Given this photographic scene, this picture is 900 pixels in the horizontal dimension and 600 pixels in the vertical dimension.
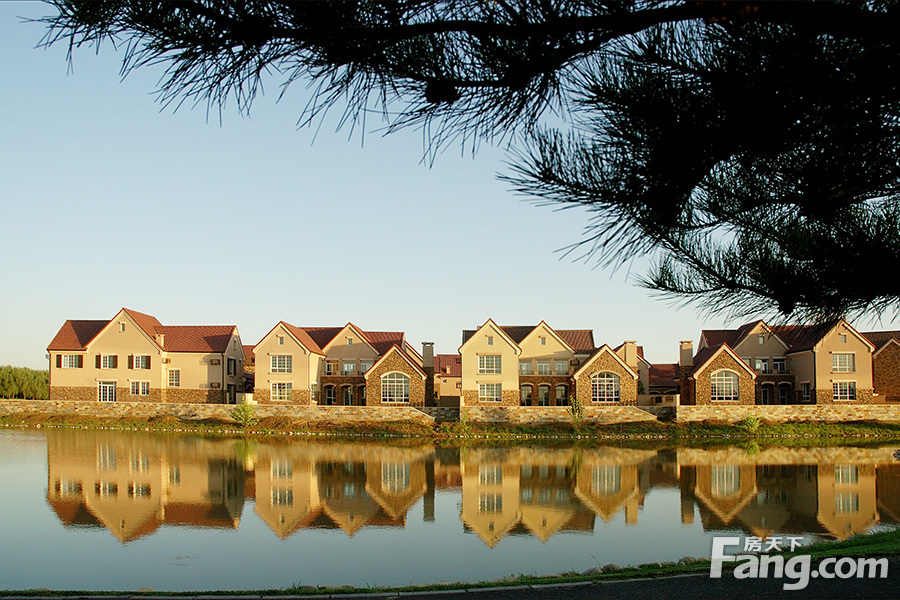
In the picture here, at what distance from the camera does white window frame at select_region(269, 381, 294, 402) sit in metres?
41.6

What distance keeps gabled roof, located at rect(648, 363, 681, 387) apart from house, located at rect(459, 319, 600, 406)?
22.0 feet

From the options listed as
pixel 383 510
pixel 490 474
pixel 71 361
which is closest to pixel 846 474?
pixel 490 474

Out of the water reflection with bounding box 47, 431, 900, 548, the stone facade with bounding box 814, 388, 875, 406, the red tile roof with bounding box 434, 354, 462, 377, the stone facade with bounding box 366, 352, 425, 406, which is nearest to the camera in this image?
the water reflection with bounding box 47, 431, 900, 548

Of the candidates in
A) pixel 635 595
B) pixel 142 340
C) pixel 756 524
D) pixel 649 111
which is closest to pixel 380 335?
pixel 142 340

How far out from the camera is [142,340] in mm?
42344

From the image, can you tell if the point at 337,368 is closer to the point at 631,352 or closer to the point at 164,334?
the point at 164,334

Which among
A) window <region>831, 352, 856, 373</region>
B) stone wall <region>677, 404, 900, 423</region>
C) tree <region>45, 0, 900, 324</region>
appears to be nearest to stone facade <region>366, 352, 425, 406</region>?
stone wall <region>677, 404, 900, 423</region>

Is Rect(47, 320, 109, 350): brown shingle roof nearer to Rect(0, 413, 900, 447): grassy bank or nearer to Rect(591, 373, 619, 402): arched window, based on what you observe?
Rect(0, 413, 900, 447): grassy bank

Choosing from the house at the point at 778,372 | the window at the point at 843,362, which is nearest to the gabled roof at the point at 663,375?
the house at the point at 778,372

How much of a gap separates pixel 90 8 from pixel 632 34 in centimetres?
255

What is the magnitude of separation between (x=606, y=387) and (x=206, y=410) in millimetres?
19632

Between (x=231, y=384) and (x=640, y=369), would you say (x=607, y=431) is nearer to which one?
(x=640, y=369)

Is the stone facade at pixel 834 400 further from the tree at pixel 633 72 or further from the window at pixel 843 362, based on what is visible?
the tree at pixel 633 72

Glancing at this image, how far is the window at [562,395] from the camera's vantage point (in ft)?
138
